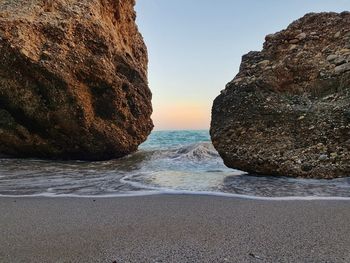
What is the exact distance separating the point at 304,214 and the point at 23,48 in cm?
587

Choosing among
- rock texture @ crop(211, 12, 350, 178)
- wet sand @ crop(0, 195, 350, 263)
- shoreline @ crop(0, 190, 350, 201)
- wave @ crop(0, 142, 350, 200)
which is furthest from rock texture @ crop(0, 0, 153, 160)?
wet sand @ crop(0, 195, 350, 263)

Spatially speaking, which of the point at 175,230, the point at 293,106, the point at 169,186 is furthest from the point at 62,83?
the point at 175,230

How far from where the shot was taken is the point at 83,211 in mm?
2893

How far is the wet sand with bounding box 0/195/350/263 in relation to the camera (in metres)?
1.85

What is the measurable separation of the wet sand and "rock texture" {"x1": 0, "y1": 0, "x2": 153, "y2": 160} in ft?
13.8

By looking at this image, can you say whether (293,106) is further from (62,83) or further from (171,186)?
(62,83)

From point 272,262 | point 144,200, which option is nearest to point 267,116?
point 144,200

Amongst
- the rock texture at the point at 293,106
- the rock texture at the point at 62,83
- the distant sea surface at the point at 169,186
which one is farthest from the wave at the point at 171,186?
the rock texture at the point at 62,83

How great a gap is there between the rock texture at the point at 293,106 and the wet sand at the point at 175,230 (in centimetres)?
126

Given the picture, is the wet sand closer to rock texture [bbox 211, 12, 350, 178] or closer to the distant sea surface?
the distant sea surface

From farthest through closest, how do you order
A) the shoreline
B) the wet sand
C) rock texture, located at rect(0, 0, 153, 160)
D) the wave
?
1. rock texture, located at rect(0, 0, 153, 160)
2. the wave
3. the shoreline
4. the wet sand

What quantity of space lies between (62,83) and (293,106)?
4.45 m

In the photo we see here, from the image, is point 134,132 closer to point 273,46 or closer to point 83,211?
point 273,46

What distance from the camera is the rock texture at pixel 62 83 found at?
22.5 ft
